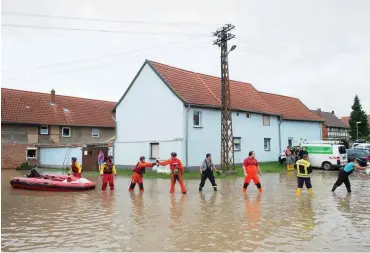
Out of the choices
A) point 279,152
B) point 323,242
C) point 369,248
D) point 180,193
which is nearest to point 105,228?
point 323,242

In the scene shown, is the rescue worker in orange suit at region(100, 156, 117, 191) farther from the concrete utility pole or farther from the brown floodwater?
the concrete utility pole

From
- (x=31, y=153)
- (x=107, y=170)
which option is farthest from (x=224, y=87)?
(x=31, y=153)

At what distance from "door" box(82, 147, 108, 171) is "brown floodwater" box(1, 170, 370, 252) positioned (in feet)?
51.6

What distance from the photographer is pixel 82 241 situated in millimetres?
7730

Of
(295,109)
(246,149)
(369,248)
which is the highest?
(295,109)

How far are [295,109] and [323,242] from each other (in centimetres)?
3380

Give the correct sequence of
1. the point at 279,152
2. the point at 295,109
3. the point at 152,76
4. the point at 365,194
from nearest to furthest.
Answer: the point at 365,194
the point at 152,76
the point at 279,152
the point at 295,109

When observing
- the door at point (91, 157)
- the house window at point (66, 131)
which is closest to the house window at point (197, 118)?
the door at point (91, 157)

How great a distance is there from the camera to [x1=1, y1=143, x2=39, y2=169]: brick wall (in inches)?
1350

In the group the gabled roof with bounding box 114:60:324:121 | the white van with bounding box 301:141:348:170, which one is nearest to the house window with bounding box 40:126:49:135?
the gabled roof with bounding box 114:60:324:121

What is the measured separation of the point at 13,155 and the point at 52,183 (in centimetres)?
2110

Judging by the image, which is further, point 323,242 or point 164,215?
point 164,215

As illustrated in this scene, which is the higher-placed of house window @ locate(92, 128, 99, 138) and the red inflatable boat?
house window @ locate(92, 128, 99, 138)

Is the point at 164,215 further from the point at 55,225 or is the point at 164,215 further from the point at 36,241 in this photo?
the point at 36,241
